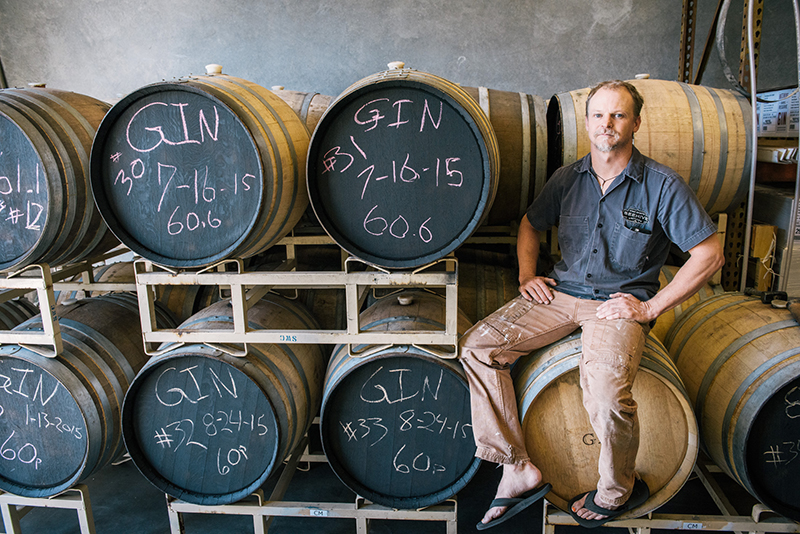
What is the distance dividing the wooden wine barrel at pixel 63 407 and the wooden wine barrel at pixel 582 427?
205 cm

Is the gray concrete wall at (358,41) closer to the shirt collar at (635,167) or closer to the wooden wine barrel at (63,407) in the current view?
the shirt collar at (635,167)

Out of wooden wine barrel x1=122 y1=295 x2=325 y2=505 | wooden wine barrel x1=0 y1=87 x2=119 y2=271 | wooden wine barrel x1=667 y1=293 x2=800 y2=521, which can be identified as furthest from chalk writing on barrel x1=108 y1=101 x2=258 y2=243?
wooden wine barrel x1=667 y1=293 x2=800 y2=521

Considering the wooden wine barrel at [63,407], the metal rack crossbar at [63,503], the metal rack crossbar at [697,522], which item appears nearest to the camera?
the metal rack crossbar at [697,522]

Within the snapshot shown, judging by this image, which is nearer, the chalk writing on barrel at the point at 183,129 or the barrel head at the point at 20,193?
the chalk writing on barrel at the point at 183,129

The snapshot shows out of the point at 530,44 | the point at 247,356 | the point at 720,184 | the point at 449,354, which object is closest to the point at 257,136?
the point at 247,356

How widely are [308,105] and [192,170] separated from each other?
3.61ft

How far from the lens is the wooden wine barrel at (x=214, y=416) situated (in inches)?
94.2

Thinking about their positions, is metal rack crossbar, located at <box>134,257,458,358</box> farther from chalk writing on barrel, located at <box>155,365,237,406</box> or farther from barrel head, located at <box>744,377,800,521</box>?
barrel head, located at <box>744,377,800,521</box>

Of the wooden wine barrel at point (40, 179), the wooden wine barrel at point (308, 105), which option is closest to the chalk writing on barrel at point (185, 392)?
the wooden wine barrel at point (40, 179)

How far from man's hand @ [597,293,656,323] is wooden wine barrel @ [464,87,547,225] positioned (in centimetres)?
92

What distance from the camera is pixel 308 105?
3014 mm

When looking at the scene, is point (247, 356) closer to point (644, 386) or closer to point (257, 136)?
point (257, 136)

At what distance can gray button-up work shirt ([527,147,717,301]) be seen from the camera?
2180mm

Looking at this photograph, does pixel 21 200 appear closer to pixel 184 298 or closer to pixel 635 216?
pixel 184 298
